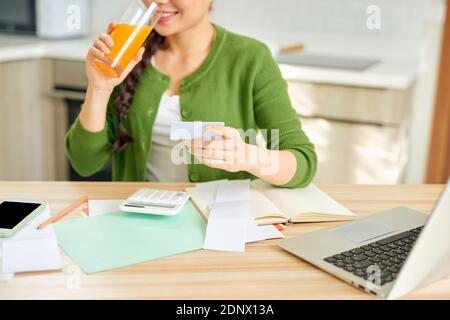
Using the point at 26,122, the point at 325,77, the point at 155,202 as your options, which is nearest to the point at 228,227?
the point at 155,202

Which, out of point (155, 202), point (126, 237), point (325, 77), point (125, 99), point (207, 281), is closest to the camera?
point (207, 281)

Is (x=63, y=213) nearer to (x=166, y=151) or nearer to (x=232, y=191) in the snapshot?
(x=232, y=191)

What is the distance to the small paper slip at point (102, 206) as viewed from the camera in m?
1.12

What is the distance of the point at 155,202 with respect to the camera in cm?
112

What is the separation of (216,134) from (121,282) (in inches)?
12.2

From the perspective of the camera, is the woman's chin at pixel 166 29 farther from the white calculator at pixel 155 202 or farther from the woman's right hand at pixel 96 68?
the white calculator at pixel 155 202

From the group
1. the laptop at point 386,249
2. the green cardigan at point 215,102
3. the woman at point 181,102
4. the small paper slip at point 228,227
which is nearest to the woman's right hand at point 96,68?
the woman at point 181,102

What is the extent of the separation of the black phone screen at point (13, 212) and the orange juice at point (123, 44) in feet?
0.94

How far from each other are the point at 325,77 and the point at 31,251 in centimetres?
150

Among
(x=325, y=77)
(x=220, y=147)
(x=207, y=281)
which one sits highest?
(x=325, y=77)

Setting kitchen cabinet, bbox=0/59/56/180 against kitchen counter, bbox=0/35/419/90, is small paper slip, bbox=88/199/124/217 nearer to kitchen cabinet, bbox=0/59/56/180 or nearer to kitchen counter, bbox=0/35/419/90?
kitchen counter, bbox=0/35/419/90
